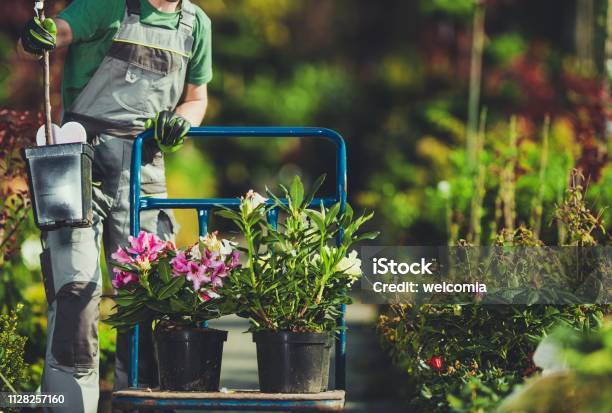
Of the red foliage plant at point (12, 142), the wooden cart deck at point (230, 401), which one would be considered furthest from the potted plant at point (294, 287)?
the red foliage plant at point (12, 142)

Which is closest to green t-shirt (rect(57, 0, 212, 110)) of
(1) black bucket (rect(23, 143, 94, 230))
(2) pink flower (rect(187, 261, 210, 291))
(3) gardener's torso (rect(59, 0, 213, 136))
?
(3) gardener's torso (rect(59, 0, 213, 136))

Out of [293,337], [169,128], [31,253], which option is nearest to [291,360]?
[293,337]

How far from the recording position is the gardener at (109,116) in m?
4.55

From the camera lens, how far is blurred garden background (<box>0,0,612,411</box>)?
646cm

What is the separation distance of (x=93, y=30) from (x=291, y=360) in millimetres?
1578

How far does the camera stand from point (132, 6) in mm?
4758

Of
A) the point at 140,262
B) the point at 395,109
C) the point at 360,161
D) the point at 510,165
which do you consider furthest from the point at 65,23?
the point at 360,161

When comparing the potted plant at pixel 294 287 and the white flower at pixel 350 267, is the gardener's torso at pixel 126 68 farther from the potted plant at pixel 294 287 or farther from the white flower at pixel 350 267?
the white flower at pixel 350 267

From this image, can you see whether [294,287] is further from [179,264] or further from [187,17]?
[187,17]

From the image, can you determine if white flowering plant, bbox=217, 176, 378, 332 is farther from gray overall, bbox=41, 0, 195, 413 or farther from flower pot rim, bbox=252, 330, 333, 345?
gray overall, bbox=41, 0, 195, 413

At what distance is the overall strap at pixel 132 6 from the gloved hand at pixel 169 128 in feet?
1.46

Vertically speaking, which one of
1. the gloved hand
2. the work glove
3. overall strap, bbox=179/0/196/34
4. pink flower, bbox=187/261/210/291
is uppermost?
overall strap, bbox=179/0/196/34

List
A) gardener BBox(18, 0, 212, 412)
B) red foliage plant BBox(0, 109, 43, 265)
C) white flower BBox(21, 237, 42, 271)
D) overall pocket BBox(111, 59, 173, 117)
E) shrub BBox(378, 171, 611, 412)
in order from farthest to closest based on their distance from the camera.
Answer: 1. white flower BBox(21, 237, 42, 271)
2. red foliage plant BBox(0, 109, 43, 265)
3. overall pocket BBox(111, 59, 173, 117)
4. gardener BBox(18, 0, 212, 412)
5. shrub BBox(378, 171, 611, 412)

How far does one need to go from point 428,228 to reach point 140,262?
17.1 feet
